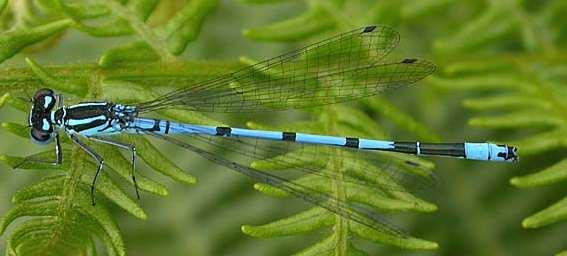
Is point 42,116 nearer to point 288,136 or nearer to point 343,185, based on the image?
point 288,136

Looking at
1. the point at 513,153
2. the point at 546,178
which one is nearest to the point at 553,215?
the point at 546,178

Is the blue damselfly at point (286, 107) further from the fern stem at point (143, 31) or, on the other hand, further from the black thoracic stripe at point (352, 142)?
the fern stem at point (143, 31)

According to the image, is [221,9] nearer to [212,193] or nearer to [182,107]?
[212,193]

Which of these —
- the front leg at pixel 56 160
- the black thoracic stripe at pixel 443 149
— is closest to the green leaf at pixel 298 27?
the black thoracic stripe at pixel 443 149

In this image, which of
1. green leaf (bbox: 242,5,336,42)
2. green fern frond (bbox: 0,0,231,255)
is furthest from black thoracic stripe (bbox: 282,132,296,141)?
green leaf (bbox: 242,5,336,42)

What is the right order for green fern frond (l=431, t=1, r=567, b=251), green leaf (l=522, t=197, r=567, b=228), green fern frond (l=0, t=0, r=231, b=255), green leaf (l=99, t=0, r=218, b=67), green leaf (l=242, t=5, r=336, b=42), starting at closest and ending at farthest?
green fern frond (l=0, t=0, r=231, b=255) → green leaf (l=522, t=197, r=567, b=228) → green leaf (l=99, t=0, r=218, b=67) → green fern frond (l=431, t=1, r=567, b=251) → green leaf (l=242, t=5, r=336, b=42)

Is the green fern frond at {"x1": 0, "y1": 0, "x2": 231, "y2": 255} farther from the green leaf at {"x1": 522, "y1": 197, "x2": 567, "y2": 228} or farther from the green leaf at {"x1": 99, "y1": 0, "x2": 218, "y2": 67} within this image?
the green leaf at {"x1": 522, "y1": 197, "x2": 567, "y2": 228}

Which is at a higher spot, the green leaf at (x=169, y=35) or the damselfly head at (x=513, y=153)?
the green leaf at (x=169, y=35)
